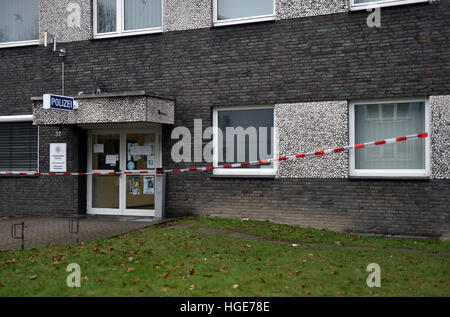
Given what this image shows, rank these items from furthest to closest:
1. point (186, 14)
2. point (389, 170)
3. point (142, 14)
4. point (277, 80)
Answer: point (142, 14), point (186, 14), point (277, 80), point (389, 170)

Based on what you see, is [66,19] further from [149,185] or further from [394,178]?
[394,178]

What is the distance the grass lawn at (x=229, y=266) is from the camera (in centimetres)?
587

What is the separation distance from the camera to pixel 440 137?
9906 mm

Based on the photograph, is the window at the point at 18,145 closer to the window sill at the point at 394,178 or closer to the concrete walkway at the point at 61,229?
the concrete walkway at the point at 61,229

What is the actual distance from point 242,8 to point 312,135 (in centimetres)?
330

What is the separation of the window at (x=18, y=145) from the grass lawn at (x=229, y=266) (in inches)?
204

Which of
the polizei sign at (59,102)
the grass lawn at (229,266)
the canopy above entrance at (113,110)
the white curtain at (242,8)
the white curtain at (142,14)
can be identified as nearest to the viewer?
the grass lawn at (229,266)

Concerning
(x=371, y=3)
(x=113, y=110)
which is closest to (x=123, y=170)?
(x=113, y=110)

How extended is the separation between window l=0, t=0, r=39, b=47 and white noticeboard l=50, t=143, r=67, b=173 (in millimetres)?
2794

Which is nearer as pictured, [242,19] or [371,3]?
[371,3]

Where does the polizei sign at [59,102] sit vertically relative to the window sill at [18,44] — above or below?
below

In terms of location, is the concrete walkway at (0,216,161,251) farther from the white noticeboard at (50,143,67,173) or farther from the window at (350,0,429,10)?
the window at (350,0,429,10)

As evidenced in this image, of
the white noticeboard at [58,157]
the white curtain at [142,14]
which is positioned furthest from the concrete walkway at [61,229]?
the white curtain at [142,14]
